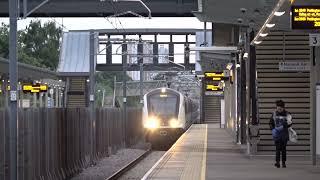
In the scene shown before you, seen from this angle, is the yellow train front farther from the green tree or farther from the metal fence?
the green tree

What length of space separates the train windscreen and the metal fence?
31.1 ft

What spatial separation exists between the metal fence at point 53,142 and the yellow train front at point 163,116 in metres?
9.05

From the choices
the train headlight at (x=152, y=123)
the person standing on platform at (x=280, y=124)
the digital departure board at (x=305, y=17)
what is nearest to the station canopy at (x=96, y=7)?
the train headlight at (x=152, y=123)

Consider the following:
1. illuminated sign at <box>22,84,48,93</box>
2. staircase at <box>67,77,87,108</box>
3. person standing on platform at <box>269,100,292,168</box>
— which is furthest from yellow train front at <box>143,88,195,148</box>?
staircase at <box>67,77,87,108</box>

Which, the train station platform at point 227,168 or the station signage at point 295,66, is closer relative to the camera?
the train station platform at point 227,168

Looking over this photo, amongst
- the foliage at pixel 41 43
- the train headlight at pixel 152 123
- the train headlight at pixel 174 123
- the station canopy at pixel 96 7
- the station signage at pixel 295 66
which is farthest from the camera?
the foliage at pixel 41 43

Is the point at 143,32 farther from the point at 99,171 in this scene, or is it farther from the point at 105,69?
the point at 99,171

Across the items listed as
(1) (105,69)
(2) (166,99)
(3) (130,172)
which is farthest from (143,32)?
(3) (130,172)

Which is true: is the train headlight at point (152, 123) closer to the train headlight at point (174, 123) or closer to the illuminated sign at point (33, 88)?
the train headlight at point (174, 123)

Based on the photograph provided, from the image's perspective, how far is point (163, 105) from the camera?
3838 cm

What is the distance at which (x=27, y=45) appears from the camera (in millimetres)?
90000

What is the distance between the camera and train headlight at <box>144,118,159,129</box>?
124 feet

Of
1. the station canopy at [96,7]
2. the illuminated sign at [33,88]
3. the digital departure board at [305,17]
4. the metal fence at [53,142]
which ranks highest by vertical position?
the station canopy at [96,7]

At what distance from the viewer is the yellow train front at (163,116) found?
124 feet
